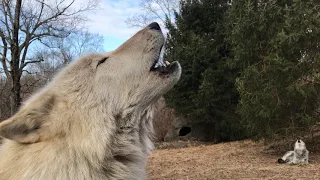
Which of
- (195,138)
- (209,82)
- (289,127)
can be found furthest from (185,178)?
(195,138)

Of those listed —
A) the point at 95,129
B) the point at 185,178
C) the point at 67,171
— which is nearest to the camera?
the point at 67,171

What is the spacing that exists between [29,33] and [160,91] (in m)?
14.3

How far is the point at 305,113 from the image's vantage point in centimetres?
1153

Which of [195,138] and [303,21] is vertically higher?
[303,21]

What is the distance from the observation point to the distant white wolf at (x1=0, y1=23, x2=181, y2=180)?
239 centimetres

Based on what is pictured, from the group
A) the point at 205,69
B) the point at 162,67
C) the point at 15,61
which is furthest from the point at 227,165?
the point at 162,67

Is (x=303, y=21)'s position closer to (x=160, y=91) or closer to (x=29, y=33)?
(x=160, y=91)

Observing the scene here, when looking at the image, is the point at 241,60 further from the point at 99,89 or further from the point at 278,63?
the point at 99,89

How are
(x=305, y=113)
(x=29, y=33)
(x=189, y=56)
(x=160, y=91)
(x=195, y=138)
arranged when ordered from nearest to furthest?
(x=160, y=91) → (x=305, y=113) → (x=29, y=33) → (x=189, y=56) → (x=195, y=138)

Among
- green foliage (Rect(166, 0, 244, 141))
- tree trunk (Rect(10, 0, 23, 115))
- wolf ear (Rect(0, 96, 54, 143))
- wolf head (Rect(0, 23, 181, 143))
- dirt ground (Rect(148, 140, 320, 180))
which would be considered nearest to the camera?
wolf ear (Rect(0, 96, 54, 143))

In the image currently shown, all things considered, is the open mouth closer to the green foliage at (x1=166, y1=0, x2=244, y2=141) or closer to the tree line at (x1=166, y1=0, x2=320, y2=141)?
the tree line at (x1=166, y1=0, x2=320, y2=141)

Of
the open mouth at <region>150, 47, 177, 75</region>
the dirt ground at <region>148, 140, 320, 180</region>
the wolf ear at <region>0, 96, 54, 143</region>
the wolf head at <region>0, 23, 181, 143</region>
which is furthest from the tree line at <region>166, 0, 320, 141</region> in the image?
the wolf ear at <region>0, 96, 54, 143</region>

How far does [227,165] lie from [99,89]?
970 cm

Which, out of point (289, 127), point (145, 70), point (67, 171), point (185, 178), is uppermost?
point (145, 70)
